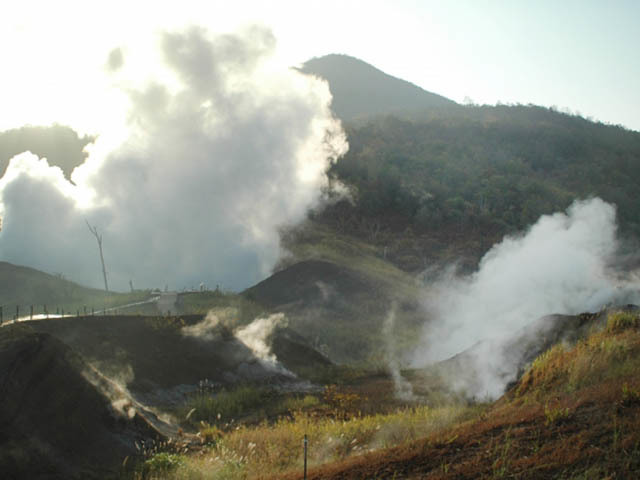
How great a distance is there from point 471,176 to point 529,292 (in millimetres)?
59992

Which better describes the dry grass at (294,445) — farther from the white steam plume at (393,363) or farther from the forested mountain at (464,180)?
the forested mountain at (464,180)

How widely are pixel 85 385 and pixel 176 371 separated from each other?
1038 centimetres

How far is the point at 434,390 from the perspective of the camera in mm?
22828

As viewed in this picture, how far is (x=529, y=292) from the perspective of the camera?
114 feet

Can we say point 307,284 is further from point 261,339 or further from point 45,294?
point 45,294

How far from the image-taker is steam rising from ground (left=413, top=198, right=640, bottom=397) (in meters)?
32.1

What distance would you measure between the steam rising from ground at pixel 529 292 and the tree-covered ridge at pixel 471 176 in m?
19.8

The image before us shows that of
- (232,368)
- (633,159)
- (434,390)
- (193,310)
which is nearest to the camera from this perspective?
(434,390)

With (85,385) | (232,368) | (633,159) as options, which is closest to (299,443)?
(85,385)

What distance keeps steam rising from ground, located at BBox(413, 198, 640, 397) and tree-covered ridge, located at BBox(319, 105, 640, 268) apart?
1977cm

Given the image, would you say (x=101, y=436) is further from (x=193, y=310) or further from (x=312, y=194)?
(x=312, y=194)

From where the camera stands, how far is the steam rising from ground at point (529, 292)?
105 ft

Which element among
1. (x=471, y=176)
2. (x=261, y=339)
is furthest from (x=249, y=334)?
(x=471, y=176)

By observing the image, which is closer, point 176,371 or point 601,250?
point 176,371
